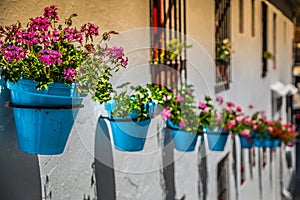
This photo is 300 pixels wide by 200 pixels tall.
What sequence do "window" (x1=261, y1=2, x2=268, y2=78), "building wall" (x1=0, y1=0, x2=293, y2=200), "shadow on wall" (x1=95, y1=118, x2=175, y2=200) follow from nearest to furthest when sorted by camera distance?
"building wall" (x1=0, y1=0, x2=293, y2=200) < "shadow on wall" (x1=95, y1=118, x2=175, y2=200) < "window" (x1=261, y1=2, x2=268, y2=78)

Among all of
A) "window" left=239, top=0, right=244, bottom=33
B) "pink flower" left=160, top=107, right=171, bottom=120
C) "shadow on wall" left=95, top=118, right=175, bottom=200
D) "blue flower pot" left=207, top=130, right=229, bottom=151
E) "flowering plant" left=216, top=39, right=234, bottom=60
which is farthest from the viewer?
"window" left=239, top=0, right=244, bottom=33

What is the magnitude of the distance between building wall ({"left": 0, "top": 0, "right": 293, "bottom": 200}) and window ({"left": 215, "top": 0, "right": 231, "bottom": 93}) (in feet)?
0.28

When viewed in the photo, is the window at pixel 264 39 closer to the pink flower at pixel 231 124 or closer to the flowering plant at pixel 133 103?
the pink flower at pixel 231 124

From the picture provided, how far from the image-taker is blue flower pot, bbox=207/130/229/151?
2852 mm

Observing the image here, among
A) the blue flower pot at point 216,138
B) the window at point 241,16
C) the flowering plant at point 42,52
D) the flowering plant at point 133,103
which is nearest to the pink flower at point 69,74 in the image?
the flowering plant at point 42,52

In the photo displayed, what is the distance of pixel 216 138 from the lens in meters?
2.92

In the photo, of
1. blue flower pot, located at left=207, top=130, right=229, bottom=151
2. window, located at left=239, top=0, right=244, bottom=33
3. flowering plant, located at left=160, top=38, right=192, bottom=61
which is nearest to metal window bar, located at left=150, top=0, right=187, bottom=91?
flowering plant, located at left=160, top=38, right=192, bottom=61

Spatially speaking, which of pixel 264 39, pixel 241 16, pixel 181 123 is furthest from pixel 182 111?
pixel 264 39

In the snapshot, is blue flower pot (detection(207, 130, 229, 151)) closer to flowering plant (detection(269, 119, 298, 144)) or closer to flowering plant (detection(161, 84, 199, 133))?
flowering plant (detection(161, 84, 199, 133))

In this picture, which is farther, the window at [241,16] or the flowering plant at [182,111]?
the window at [241,16]

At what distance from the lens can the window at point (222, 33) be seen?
348cm

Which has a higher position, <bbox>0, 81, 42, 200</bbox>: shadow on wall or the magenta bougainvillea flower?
the magenta bougainvillea flower

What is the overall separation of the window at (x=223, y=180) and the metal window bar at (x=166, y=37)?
3.94 ft

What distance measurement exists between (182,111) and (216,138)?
1.60 ft
